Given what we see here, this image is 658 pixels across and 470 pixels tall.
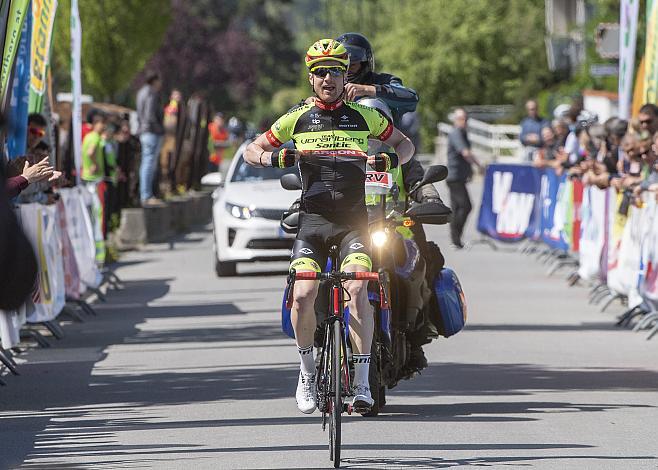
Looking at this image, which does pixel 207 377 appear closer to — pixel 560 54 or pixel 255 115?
pixel 560 54

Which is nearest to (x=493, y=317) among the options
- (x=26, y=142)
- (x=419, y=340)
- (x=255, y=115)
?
(x=26, y=142)

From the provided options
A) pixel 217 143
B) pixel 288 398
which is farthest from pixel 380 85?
pixel 217 143

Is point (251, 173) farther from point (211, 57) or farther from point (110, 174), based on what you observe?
point (211, 57)

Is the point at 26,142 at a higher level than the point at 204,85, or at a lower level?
higher

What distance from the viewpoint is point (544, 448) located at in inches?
382

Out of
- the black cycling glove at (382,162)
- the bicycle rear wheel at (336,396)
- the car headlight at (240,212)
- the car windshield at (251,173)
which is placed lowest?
the car headlight at (240,212)

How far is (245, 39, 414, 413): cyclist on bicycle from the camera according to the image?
9922 mm

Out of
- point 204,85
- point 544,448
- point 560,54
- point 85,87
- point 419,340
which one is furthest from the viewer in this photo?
point 204,85

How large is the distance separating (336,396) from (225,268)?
1336 centimetres

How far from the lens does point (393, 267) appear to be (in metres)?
11.0

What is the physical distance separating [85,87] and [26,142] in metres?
38.3

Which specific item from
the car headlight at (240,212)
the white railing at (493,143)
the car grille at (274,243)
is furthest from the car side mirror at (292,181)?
the white railing at (493,143)

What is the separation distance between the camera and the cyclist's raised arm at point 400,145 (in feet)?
34.3

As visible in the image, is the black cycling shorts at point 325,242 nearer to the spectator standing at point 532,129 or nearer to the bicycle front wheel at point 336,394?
the bicycle front wheel at point 336,394
